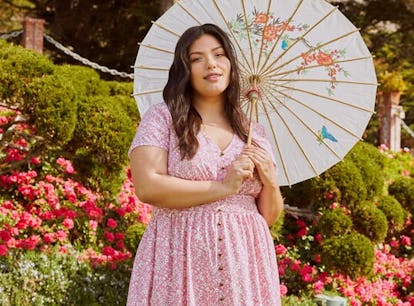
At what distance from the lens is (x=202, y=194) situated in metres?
2.25

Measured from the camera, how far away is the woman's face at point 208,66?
7.82 feet

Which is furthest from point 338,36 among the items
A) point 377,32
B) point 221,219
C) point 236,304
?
point 377,32

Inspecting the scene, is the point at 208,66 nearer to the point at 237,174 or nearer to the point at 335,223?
the point at 237,174

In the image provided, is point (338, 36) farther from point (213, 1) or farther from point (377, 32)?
point (377, 32)

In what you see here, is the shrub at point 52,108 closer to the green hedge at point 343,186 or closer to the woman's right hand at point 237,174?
the green hedge at point 343,186

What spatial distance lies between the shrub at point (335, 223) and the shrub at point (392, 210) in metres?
0.62

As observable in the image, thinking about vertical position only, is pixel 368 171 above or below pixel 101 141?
below

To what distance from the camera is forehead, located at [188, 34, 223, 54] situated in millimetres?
2398

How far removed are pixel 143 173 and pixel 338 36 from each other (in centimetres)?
125

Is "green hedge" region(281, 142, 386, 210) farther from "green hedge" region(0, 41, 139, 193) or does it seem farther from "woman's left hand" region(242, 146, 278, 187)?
"woman's left hand" region(242, 146, 278, 187)

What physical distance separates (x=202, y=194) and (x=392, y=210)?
429 cm

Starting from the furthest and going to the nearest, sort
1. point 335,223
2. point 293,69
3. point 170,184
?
point 335,223
point 293,69
point 170,184

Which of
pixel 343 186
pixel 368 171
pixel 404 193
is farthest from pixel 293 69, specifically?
pixel 404 193

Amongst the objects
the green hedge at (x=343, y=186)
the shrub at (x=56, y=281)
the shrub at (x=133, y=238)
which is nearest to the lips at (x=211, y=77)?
the shrub at (x=56, y=281)
